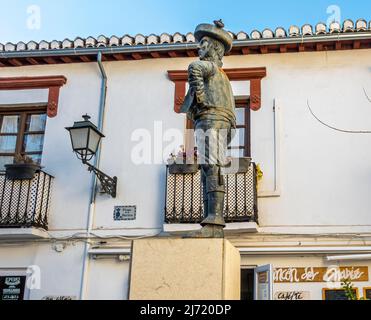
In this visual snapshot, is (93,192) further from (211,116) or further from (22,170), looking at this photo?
(211,116)

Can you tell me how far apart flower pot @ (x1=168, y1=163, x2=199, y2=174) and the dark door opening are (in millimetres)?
1861

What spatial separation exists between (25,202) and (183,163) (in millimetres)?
2800

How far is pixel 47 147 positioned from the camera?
11070 mm

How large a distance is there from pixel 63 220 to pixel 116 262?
1.23 metres

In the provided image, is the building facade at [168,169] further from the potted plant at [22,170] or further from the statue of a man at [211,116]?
the statue of a man at [211,116]

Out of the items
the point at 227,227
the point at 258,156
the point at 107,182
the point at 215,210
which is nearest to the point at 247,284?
the point at 227,227

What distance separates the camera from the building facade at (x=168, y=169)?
386 inches

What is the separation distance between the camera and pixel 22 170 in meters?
10.4

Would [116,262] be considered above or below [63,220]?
below

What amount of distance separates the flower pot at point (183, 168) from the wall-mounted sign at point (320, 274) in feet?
6.97
